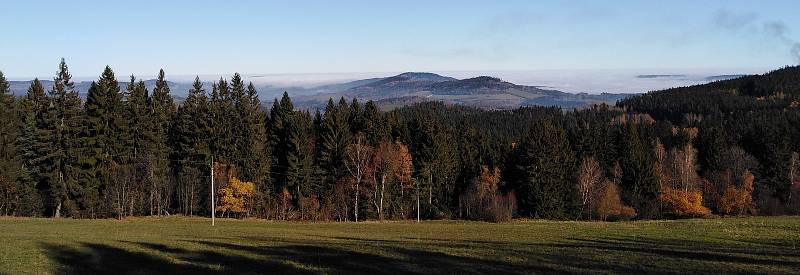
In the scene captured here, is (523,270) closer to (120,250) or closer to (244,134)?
(120,250)

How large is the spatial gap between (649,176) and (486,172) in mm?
24003

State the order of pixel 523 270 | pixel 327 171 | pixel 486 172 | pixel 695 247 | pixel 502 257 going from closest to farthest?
pixel 523 270, pixel 502 257, pixel 695 247, pixel 327 171, pixel 486 172

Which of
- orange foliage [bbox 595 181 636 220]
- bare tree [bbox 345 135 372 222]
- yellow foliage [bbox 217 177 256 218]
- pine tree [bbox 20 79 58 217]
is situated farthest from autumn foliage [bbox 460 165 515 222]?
pine tree [bbox 20 79 58 217]

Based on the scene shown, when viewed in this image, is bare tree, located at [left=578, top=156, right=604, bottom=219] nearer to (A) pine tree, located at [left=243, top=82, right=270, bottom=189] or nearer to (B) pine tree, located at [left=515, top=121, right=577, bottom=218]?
(B) pine tree, located at [left=515, top=121, right=577, bottom=218]

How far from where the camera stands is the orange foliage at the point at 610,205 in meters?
80.5

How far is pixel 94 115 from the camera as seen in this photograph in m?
67.4

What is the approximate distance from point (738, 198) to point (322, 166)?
56.6 meters

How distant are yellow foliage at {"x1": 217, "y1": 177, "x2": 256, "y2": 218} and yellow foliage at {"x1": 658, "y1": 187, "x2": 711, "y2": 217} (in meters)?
55.7

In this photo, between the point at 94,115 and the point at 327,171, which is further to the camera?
the point at 327,171

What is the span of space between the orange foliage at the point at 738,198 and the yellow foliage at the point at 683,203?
236cm

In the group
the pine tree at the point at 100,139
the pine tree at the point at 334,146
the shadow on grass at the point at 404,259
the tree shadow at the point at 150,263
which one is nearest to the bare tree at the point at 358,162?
the pine tree at the point at 334,146

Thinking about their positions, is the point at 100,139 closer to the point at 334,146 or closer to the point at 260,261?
the point at 334,146

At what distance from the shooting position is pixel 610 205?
3172 inches

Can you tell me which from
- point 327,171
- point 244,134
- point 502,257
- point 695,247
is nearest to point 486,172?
point 327,171
